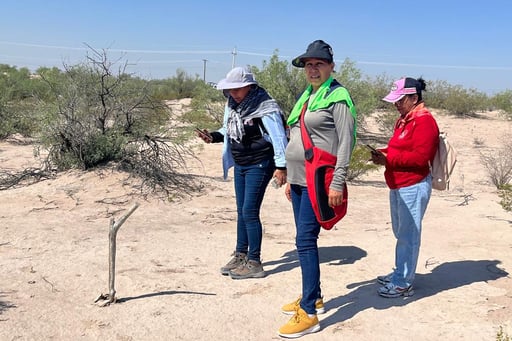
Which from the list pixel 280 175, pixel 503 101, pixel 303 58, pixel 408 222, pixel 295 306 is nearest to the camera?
pixel 303 58

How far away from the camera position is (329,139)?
3490mm

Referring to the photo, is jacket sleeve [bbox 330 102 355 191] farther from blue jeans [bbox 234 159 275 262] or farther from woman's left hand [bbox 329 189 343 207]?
blue jeans [bbox 234 159 275 262]

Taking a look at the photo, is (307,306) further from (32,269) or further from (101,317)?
(32,269)

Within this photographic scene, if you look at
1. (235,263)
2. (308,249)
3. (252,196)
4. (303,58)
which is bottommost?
(235,263)

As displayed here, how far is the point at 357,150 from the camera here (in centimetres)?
1009

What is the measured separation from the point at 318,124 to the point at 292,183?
46 cm

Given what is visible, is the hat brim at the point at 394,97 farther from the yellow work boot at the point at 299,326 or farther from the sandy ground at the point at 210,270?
the yellow work boot at the point at 299,326

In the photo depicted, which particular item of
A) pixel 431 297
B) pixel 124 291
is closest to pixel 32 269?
pixel 124 291

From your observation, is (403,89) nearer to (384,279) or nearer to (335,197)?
(335,197)

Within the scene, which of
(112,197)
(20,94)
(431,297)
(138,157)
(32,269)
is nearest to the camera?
(431,297)

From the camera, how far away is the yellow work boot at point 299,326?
3566mm

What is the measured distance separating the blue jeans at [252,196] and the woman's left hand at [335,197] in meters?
1.19

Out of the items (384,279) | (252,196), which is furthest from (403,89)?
(384,279)

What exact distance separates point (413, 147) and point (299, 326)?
1478 millimetres
